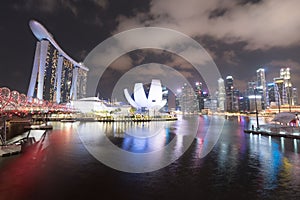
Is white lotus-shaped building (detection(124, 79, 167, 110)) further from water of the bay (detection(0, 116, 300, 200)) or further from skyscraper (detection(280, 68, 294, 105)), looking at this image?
skyscraper (detection(280, 68, 294, 105))

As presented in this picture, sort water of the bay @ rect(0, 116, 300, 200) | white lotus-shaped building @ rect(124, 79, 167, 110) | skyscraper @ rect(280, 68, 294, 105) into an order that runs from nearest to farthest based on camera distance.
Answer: water of the bay @ rect(0, 116, 300, 200), white lotus-shaped building @ rect(124, 79, 167, 110), skyscraper @ rect(280, 68, 294, 105)

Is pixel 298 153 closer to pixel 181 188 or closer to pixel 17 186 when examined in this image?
pixel 181 188

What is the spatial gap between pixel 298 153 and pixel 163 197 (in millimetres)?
8709

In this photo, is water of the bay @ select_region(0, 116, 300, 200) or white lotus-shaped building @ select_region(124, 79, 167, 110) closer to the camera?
water of the bay @ select_region(0, 116, 300, 200)

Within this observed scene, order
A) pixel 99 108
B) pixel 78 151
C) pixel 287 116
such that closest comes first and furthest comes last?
pixel 78 151 → pixel 287 116 → pixel 99 108

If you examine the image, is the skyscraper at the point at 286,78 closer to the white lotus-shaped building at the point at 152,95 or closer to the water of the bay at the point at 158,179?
the white lotus-shaped building at the point at 152,95

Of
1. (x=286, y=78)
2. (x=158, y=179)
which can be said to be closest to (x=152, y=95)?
(x=158, y=179)

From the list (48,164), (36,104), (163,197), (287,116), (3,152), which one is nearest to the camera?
(163,197)

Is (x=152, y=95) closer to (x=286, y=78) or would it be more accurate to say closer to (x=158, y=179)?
(x=158, y=179)

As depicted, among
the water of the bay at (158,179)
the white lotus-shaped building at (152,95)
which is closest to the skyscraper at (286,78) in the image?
the white lotus-shaped building at (152,95)

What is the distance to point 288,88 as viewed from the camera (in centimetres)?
9131

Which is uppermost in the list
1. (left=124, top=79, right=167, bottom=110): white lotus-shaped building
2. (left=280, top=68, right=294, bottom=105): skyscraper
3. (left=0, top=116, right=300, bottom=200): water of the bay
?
(left=280, top=68, right=294, bottom=105): skyscraper

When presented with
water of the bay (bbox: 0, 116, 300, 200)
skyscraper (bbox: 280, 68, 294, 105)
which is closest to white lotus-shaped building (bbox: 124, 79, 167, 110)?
water of the bay (bbox: 0, 116, 300, 200)

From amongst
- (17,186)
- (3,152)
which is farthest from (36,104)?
(17,186)
